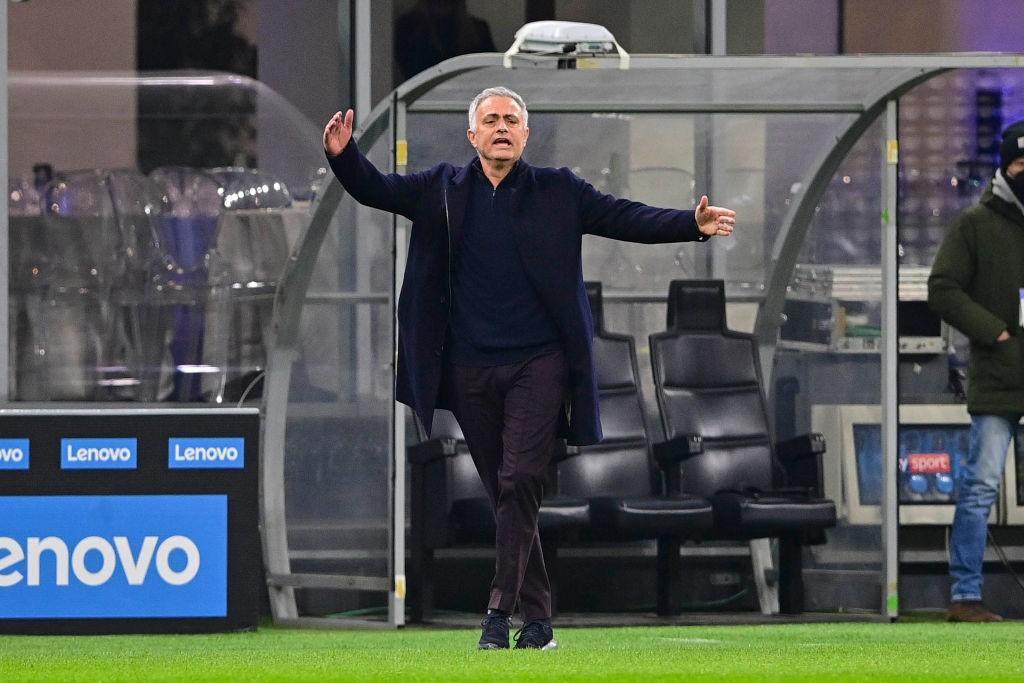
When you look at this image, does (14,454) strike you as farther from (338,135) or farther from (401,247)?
(338,135)

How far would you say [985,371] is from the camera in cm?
998

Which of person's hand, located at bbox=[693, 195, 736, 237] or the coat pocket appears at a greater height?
person's hand, located at bbox=[693, 195, 736, 237]

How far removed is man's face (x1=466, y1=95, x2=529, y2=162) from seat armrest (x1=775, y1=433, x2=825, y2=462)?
156 inches

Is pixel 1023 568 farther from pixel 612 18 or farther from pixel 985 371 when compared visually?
pixel 612 18

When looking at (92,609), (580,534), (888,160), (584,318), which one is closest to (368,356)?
(580,534)

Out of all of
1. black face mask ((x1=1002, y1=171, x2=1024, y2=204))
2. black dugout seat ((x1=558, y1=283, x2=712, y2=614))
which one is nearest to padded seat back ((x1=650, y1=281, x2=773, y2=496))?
black dugout seat ((x1=558, y1=283, x2=712, y2=614))

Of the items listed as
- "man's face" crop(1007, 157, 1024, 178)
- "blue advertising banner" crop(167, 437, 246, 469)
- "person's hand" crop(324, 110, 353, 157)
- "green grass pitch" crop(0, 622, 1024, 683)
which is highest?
"man's face" crop(1007, 157, 1024, 178)

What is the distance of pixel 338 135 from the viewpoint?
6.92m

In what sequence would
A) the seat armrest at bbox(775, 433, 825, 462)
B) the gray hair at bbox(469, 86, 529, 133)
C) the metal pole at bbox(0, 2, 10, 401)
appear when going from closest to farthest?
the gray hair at bbox(469, 86, 529, 133) < the seat armrest at bbox(775, 433, 825, 462) < the metal pole at bbox(0, 2, 10, 401)

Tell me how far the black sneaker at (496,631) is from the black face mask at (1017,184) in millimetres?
4235

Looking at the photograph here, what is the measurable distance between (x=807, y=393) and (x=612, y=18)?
2.44 metres

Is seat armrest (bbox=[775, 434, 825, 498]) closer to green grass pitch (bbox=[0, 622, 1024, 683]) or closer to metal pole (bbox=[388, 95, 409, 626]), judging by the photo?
green grass pitch (bbox=[0, 622, 1024, 683])

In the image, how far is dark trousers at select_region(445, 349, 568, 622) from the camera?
6898 millimetres

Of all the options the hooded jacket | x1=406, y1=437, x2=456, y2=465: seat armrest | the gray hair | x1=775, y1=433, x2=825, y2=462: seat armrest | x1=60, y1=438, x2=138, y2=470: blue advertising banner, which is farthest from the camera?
x1=775, y1=433, x2=825, y2=462: seat armrest
